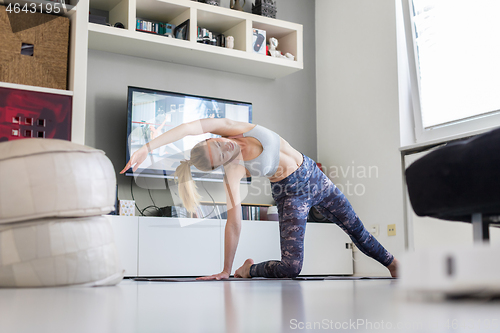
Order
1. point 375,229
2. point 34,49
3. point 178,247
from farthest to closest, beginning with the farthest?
point 375,229, point 178,247, point 34,49

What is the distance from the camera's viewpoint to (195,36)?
13.7 feet

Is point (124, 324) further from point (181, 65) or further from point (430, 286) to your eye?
point (181, 65)

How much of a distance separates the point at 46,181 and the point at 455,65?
3.61 m

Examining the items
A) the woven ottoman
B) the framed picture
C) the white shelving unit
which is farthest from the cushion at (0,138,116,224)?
the framed picture

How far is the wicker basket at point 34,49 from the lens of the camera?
115 inches

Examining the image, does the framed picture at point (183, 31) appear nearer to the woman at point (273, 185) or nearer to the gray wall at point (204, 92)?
the gray wall at point (204, 92)

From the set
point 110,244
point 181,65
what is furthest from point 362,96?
point 110,244

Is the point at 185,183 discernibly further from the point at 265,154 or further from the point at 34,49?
the point at 34,49

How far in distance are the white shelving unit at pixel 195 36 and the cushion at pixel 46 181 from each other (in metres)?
2.71

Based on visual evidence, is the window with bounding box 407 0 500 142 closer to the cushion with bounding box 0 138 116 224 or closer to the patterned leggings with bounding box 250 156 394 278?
the patterned leggings with bounding box 250 156 394 278

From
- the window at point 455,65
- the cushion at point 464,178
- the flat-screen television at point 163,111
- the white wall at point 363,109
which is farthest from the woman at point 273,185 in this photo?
the cushion at point 464,178

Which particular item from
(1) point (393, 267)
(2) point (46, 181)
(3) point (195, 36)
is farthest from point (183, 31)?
(2) point (46, 181)

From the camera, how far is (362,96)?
15.5ft

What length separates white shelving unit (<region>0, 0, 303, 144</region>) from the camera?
399cm
